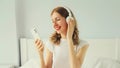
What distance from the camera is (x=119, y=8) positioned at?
2018 mm

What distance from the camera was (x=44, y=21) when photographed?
2193 millimetres

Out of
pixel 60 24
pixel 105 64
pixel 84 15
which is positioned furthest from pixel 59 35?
pixel 84 15

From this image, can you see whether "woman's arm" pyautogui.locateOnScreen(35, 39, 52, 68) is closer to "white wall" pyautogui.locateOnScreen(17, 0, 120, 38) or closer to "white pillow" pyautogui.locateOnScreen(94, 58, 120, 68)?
"white pillow" pyautogui.locateOnScreen(94, 58, 120, 68)

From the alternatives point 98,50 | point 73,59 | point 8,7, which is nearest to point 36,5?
point 8,7

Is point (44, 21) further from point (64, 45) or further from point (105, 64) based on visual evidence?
point (64, 45)

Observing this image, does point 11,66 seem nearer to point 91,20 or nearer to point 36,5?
point 36,5

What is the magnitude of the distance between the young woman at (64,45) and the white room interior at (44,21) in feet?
3.64

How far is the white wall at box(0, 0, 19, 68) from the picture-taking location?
216 cm

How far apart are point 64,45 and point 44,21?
131 centimetres

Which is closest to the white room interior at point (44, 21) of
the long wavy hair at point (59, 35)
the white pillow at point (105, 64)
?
the white pillow at point (105, 64)

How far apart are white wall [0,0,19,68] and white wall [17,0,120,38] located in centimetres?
9

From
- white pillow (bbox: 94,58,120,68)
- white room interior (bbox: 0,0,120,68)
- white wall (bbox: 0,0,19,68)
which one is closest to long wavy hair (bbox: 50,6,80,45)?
white pillow (bbox: 94,58,120,68)

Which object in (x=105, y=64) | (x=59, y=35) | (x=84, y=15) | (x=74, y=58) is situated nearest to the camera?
(x=74, y=58)

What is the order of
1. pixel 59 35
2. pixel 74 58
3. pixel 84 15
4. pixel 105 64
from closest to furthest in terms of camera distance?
pixel 74 58 < pixel 59 35 < pixel 105 64 < pixel 84 15
